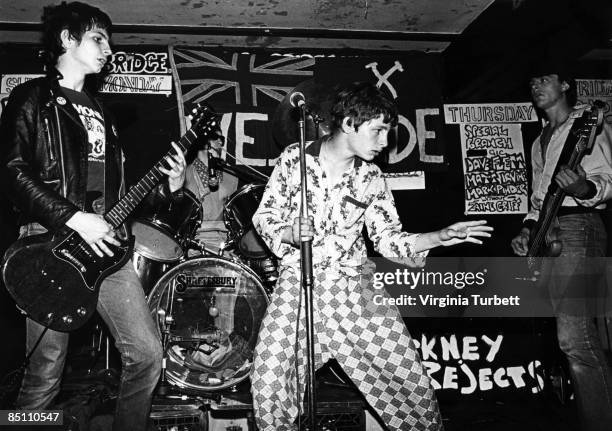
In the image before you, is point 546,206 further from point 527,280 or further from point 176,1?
point 176,1

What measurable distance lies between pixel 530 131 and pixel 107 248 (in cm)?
500

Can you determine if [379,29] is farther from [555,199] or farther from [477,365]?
[477,365]

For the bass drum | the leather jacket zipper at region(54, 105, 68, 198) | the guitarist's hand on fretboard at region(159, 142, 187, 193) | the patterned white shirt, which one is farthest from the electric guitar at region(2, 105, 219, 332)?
the bass drum

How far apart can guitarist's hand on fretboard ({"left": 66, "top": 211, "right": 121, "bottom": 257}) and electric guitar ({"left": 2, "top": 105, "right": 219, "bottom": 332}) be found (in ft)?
0.41

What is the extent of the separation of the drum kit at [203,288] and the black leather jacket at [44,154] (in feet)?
3.97

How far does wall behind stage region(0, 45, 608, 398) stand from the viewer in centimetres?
533

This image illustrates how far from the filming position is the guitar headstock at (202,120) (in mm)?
3629

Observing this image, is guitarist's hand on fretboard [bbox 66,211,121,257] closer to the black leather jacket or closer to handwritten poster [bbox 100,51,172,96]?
the black leather jacket

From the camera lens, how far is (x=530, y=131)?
6164 millimetres

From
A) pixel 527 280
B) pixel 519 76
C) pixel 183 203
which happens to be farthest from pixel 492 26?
pixel 183 203

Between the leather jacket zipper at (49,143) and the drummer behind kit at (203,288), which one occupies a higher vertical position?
the leather jacket zipper at (49,143)

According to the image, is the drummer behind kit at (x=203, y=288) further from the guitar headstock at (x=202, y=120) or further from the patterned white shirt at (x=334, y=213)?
the patterned white shirt at (x=334, y=213)

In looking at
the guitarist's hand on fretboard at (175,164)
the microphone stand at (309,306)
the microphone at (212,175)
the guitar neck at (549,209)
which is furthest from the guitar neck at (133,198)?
the guitar neck at (549,209)

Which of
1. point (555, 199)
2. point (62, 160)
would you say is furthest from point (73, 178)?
point (555, 199)
